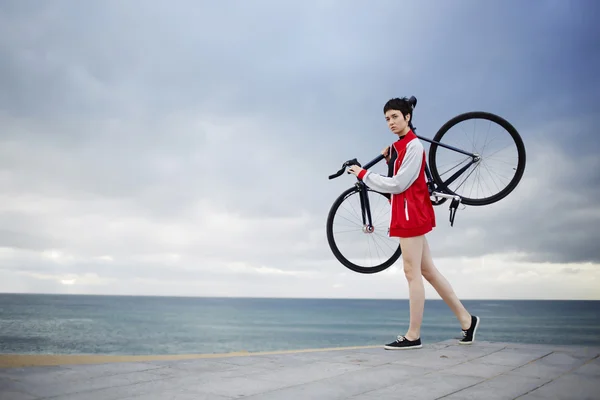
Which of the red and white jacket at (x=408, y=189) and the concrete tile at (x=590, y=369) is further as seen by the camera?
the red and white jacket at (x=408, y=189)

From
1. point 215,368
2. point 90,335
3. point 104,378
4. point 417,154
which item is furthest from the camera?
point 90,335

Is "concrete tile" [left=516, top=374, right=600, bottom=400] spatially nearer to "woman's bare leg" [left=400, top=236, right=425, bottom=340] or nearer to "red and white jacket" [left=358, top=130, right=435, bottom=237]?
"woman's bare leg" [left=400, top=236, right=425, bottom=340]

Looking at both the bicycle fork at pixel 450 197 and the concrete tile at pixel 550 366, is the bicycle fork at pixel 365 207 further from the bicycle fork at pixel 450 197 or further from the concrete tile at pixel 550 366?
the concrete tile at pixel 550 366

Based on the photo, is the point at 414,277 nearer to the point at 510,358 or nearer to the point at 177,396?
the point at 510,358

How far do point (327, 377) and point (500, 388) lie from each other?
114 cm

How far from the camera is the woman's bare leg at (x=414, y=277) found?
201 inches

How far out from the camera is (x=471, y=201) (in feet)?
17.7

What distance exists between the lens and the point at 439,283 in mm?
5320

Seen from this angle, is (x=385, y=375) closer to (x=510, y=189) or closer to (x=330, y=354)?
(x=330, y=354)

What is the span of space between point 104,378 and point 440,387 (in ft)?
7.43

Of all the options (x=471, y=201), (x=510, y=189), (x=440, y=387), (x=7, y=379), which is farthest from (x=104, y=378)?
(x=510, y=189)

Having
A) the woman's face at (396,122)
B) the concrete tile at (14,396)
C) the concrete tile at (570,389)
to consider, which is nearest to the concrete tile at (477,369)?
the concrete tile at (570,389)

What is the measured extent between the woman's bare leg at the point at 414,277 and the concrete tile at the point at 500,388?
5.01 feet

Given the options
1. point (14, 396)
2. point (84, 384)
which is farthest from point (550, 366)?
point (14, 396)
